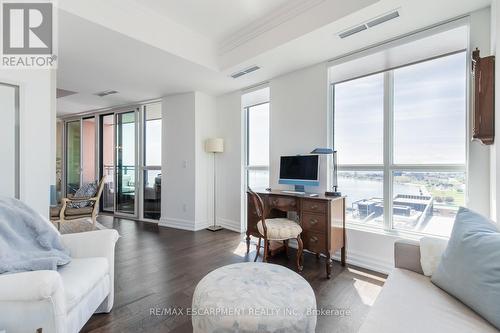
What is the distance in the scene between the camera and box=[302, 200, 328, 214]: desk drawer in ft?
8.36

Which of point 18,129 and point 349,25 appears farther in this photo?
point 349,25

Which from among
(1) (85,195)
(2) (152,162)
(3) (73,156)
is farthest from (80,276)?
(3) (73,156)

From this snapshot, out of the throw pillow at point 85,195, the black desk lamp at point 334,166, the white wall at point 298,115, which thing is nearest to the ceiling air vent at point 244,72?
the white wall at point 298,115

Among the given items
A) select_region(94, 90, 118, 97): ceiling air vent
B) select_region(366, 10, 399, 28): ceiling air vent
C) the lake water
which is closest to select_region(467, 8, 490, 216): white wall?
the lake water

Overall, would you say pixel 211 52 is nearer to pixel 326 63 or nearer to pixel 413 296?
pixel 326 63

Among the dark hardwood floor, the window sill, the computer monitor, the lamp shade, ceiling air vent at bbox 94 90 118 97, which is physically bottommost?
the dark hardwood floor

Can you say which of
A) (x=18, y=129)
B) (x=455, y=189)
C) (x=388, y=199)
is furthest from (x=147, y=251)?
(x=455, y=189)

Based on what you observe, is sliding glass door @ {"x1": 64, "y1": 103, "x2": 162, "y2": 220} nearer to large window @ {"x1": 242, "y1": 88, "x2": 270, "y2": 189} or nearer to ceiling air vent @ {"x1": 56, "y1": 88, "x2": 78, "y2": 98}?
ceiling air vent @ {"x1": 56, "y1": 88, "x2": 78, "y2": 98}

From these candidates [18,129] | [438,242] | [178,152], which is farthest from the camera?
[178,152]

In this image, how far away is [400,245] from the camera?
1.62m

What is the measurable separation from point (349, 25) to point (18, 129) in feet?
10.3

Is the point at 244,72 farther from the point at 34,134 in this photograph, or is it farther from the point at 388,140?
the point at 34,134

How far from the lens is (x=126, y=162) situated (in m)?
5.35

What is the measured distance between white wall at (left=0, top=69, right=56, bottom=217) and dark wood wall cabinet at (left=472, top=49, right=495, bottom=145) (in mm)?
3656
